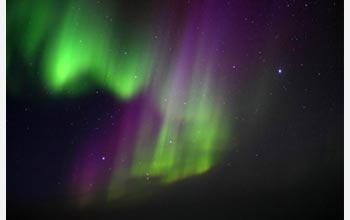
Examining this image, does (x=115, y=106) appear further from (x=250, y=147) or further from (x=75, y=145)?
(x=250, y=147)

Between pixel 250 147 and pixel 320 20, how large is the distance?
0.63 metres

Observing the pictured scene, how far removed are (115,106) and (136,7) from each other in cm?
44

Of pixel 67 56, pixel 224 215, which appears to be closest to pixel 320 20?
pixel 224 215

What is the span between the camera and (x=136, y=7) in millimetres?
1642

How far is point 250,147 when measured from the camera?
1.65 m

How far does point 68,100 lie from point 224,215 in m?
0.84

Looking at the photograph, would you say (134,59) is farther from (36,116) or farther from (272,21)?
(272,21)

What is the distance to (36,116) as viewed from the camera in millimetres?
1628

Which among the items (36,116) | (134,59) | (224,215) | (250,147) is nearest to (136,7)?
(134,59)
